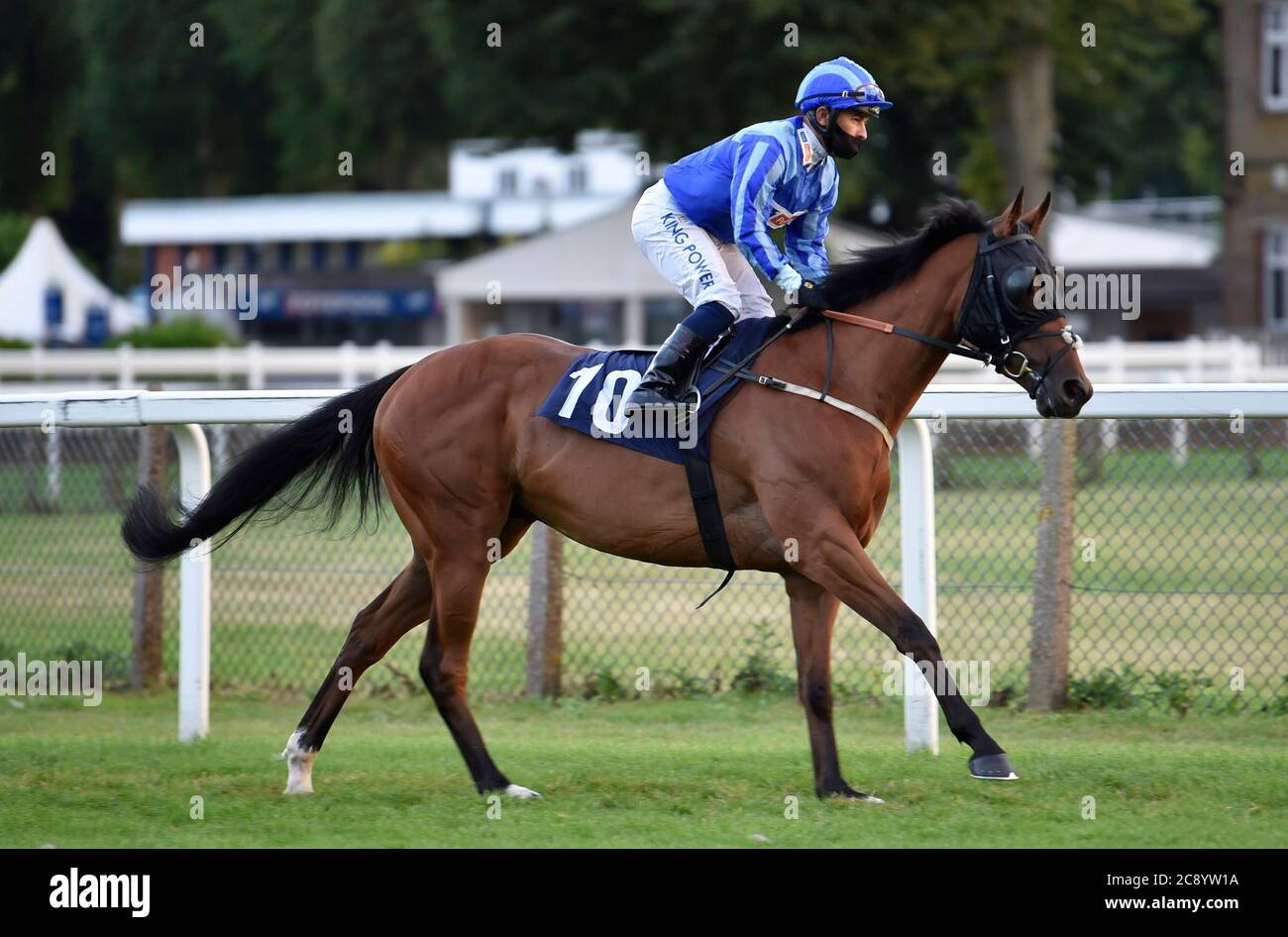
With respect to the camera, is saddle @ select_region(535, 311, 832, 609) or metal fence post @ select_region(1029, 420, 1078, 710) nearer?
saddle @ select_region(535, 311, 832, 609)

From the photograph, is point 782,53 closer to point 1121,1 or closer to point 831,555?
point 1121,1

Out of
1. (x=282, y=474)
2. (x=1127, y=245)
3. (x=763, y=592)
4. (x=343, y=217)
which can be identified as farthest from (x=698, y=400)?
(x=343, y=217)

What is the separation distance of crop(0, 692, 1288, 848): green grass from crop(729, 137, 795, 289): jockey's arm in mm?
1728

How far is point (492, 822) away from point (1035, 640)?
291 cm

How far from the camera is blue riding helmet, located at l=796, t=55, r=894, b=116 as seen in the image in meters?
5.52

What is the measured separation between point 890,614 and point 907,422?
133 centimetres

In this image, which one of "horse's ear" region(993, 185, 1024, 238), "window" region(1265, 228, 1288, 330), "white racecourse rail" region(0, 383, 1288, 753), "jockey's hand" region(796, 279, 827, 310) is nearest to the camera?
"horse's ear" region(993, 185, 1024, 238)

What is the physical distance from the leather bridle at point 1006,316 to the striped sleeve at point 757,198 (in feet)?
2.02

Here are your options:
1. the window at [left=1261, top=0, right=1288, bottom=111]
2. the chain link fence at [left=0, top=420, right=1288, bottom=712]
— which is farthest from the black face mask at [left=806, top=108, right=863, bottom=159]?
the window at [left=1261, top=0, right=1288, bottom=111]

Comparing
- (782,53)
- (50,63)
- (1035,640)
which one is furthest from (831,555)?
(50,63)

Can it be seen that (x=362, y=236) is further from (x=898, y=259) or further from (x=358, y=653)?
(x=898, y=259)

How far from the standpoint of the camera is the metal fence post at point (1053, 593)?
711 centimetres

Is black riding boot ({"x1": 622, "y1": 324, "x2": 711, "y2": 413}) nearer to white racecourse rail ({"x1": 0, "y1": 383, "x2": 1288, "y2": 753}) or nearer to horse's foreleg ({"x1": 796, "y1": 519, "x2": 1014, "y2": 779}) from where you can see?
horse's foreleg ({"x1": 796, "y1": 519, "x2": 1014, "y2": 779})

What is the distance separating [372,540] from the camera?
10.4m
